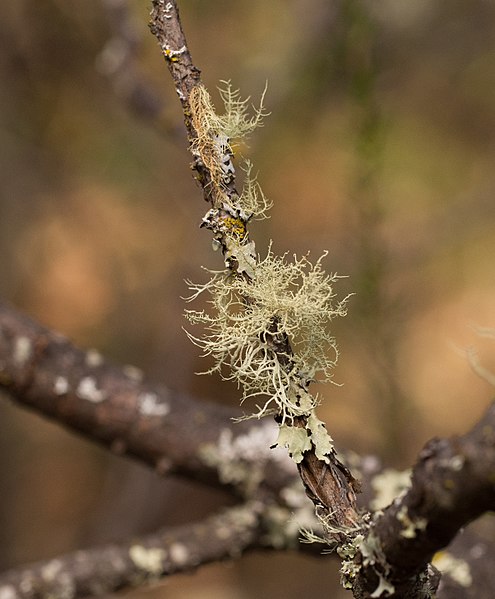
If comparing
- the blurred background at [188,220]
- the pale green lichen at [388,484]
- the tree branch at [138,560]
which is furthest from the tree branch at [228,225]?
the blurred background at [188,220]

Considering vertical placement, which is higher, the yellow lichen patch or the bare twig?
the bare twig

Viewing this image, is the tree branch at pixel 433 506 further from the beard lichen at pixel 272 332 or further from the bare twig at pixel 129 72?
the bare twig at pixel 129 72

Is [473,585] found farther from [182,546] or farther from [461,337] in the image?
[461,337]

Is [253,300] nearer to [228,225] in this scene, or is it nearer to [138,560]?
[228,225]

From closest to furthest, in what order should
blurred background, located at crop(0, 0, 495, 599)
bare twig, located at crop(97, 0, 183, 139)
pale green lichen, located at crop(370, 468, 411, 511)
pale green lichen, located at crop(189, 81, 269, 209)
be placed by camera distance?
pale green lichen, located at crop(189, 81, 269, 209), pale green lichen, located at crop(370, 468, 411, 511), bare twig, located at crop(97, 0, 183, 139), blurred background, located at crop(0, 0, 495, 599)

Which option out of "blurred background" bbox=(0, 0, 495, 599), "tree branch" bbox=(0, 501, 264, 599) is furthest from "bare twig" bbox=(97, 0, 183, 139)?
"tree branch" bbox=(0, 501, 264, 599)

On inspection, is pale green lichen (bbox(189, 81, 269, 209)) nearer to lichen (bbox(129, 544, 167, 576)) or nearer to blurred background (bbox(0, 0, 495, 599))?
lichen (bbox(129, 544, 167, 576))

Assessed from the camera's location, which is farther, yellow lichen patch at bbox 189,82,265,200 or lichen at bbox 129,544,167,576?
lichen at bbox 129,544,167,576

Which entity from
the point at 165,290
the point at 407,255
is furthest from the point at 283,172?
the point at 407,255

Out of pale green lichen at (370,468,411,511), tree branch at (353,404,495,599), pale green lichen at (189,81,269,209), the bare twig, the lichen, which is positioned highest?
the bare twig
